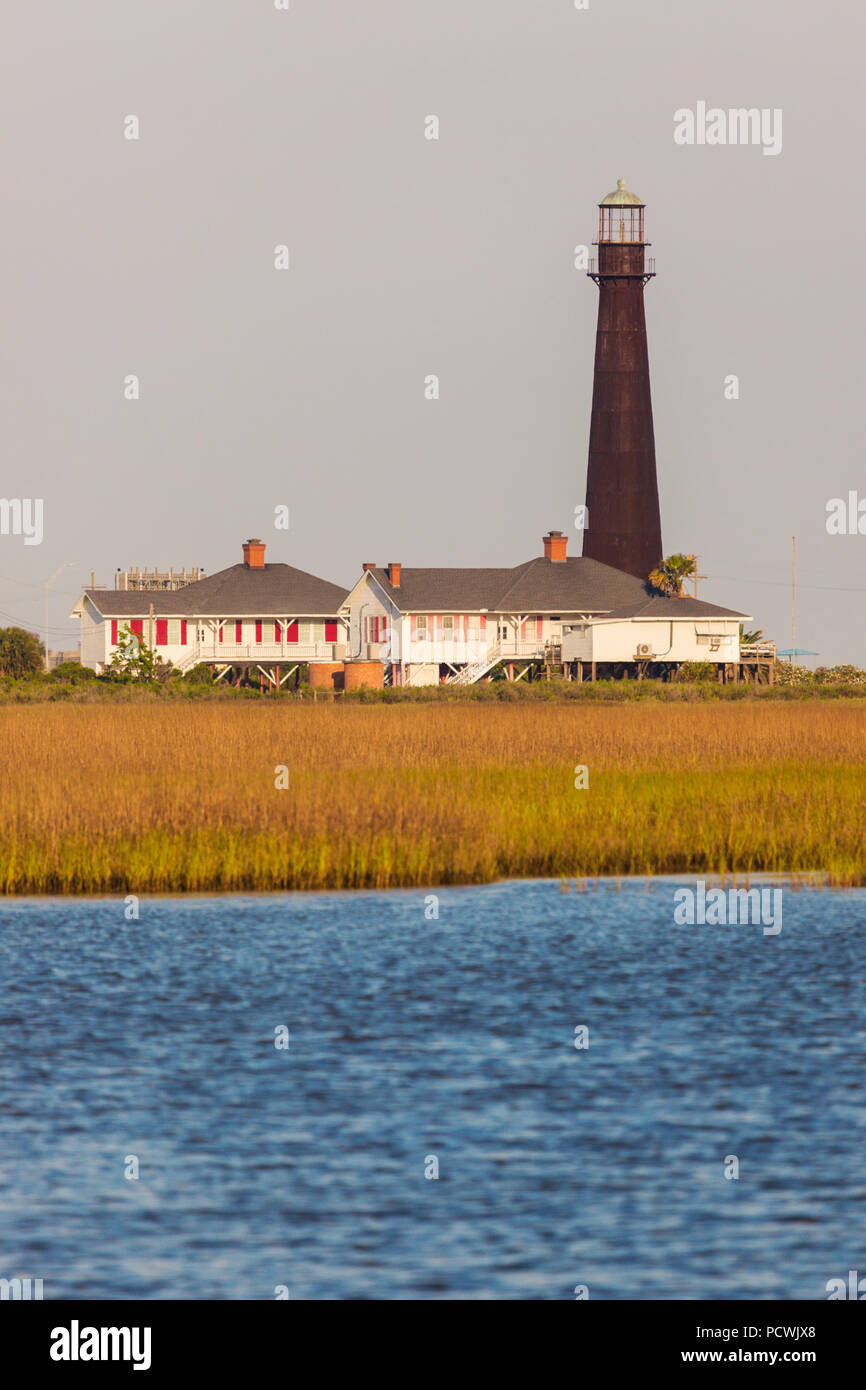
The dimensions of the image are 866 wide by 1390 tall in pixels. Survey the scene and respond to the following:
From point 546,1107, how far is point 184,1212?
2.79m

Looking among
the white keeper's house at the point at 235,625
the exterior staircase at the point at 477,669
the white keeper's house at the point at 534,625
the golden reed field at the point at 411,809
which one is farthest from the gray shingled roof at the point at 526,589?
the golden reed field at the point at 411,809

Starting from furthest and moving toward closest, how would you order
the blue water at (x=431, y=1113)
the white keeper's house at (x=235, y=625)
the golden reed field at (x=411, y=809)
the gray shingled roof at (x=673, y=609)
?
the white keeper's house at (x=235, y=625), the gray shingled roof at (x=673, y=609), the golden reed field at (x=411, y=809), the blue water at (x=431, y=1113)

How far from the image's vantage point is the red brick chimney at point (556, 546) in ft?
296

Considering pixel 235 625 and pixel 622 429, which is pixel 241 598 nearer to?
pixel 235 625

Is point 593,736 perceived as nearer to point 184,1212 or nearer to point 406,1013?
point 406,1013

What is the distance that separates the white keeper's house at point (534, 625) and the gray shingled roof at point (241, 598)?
2962 mm

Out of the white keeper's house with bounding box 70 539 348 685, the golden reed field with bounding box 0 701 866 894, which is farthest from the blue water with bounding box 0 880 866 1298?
the white keeper's house with bounding box 70 539 348 685

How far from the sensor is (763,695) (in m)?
78.5

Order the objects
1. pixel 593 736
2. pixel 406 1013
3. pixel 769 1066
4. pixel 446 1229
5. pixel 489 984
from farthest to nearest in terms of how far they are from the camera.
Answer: pixel 593 736 < pixel 489 984 < pixel 406 1013 < pixel 769 1066 < pixel 446 1229

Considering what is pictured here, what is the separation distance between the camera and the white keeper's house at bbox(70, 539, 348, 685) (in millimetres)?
89312

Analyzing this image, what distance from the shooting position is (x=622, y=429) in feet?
292

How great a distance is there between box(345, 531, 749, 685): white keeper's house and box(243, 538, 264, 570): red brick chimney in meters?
7.29

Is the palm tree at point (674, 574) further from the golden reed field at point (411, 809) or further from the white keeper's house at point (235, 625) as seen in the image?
the golden reed field at point (411, 809)

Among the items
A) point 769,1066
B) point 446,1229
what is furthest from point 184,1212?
point 769,1066
